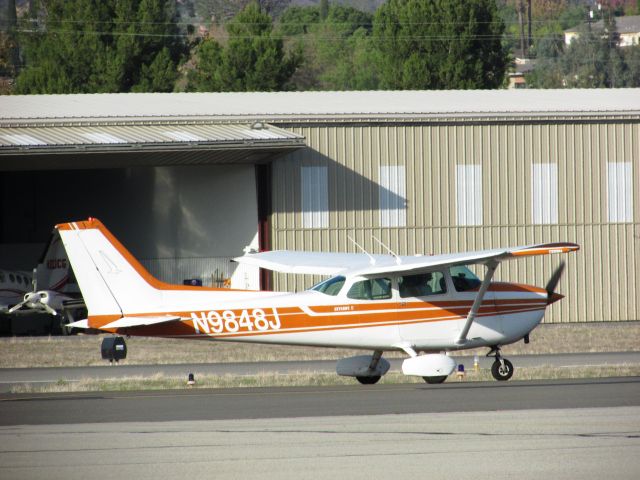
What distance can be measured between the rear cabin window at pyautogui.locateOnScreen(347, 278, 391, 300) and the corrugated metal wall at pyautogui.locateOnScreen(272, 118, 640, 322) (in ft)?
45.5

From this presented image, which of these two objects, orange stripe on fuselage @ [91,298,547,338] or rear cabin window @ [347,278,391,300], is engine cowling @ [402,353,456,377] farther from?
rear cabin window @ [347,278,391,300]

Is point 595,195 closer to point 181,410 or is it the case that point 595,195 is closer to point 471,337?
point 471,337

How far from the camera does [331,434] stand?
11.6 metres

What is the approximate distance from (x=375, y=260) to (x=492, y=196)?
45.5ft

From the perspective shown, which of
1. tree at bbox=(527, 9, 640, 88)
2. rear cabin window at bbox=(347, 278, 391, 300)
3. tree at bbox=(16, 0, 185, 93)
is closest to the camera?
rear cabin window at bbox=(347, 278, 391, 300)

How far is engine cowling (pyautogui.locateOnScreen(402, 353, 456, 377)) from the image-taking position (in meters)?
16.1

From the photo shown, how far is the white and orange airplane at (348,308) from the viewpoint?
16.2 metres

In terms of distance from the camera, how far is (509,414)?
12.8 metres

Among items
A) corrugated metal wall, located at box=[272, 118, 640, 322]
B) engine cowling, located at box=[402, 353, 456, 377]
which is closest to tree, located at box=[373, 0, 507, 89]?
corrugated metal wall, located at box=[272, 118, 640, 322]

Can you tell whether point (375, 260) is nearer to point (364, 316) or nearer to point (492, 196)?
point (364, 316)

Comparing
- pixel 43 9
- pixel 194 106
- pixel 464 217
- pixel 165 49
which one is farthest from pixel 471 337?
pixel 43 9

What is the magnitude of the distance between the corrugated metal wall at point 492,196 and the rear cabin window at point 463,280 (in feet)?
44.7

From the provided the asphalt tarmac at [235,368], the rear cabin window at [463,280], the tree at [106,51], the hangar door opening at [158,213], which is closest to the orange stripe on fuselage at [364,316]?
the rear cabin window at [463,280]

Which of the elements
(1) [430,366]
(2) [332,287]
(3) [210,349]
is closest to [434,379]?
(1) [430,366]
